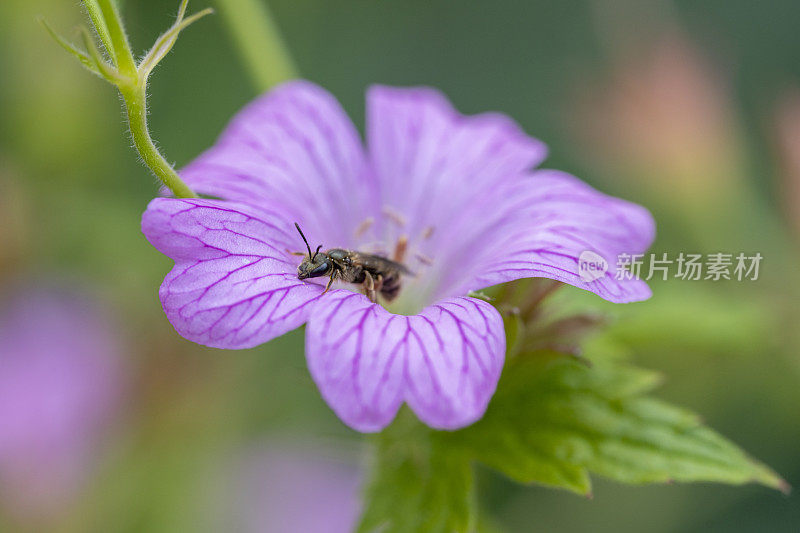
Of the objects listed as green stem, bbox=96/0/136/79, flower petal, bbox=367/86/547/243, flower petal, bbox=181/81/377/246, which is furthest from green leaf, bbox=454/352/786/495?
green stem, bbox=96/0/136/79

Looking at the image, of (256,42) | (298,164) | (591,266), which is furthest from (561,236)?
(256,42)

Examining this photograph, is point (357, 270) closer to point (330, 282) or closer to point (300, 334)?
point (330, 282)

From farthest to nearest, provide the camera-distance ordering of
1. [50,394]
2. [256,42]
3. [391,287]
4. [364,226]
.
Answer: [50,394]
[256,42]
[364,226]
[391,287]

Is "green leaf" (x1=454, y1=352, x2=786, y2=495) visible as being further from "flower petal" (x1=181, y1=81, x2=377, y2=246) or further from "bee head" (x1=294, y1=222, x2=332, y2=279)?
"flower petal" (x1=181, y1=81, x2=377, y2=246)

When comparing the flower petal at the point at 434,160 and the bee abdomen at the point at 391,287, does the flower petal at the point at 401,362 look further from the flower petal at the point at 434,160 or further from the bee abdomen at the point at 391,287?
the flower petal at the point at 434,160

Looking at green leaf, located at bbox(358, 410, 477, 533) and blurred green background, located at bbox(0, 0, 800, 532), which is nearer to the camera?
green leaf, located at bbox(358, 410, 477, 533)

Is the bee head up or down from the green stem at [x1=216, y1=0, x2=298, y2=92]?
down

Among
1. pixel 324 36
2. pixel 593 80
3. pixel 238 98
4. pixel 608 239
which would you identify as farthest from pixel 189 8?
pixel 608 239
